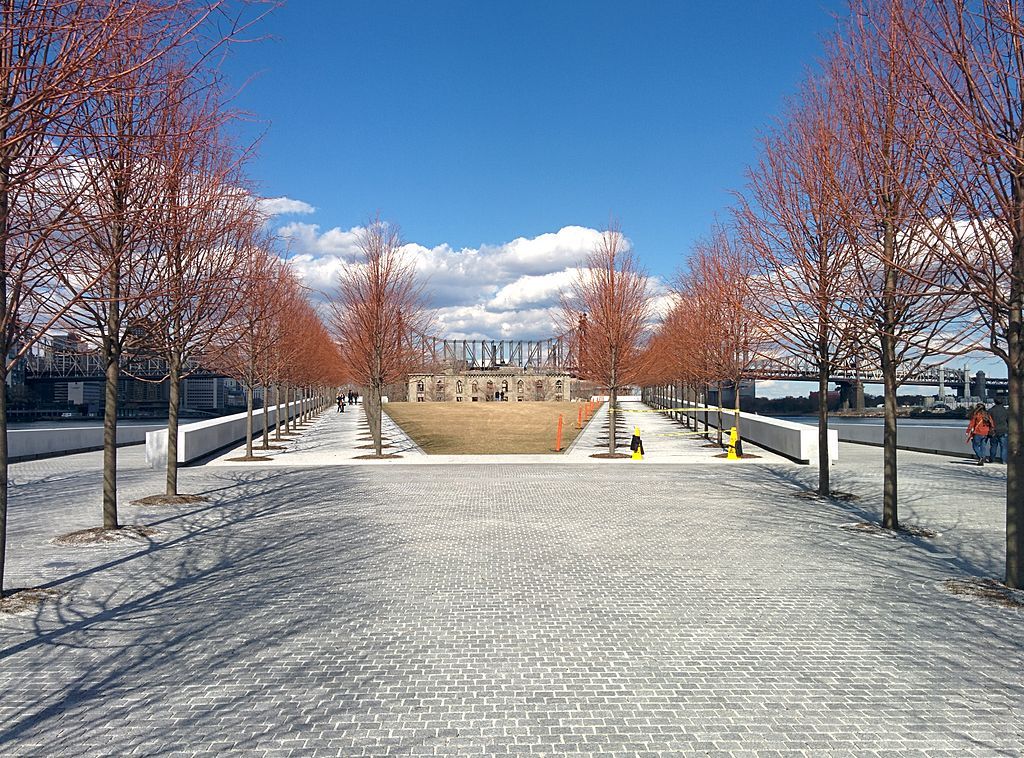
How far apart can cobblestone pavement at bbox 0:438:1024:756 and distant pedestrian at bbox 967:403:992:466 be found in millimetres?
8375

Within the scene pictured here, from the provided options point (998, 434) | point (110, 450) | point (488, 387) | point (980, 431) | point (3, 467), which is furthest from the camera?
point (488, 387)

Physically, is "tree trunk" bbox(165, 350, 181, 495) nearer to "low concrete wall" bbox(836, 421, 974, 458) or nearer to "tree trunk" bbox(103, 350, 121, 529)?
"tree trunk" bbox(103, 350, 121, 529)

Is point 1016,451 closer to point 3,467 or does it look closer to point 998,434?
point 3,467

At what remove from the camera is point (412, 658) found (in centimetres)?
622

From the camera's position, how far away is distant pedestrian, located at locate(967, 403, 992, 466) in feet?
65.6

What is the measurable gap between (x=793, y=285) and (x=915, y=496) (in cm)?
576

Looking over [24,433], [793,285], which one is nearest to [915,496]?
[793,285]

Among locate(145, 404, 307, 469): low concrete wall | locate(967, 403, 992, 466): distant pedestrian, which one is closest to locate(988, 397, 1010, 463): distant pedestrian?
locate(967, 403, 992, 466): distant pedestrian

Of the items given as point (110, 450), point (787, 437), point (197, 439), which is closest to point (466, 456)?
point (197, 439)

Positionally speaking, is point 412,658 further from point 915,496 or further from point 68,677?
point 915,496

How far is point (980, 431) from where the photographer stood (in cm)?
2011

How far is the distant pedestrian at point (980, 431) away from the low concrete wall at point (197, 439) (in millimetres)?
21011

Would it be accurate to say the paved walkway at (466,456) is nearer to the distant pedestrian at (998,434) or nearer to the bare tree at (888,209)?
the distant pedestrian at (998,434)

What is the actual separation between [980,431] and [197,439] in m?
21.5
